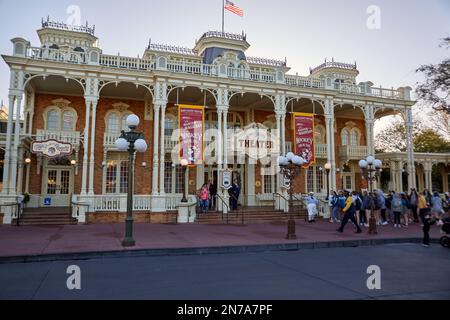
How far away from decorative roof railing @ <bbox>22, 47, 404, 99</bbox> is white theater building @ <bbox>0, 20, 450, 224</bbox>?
7cm

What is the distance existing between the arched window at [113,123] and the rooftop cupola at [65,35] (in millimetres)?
6821

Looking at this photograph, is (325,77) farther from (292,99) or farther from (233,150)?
(233,150)

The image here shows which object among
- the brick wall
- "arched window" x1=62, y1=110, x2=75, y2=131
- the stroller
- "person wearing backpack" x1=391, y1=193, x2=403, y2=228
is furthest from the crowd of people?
"arched window" x1=62, y1=110, x2=75, y2=131

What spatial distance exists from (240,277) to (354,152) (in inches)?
770

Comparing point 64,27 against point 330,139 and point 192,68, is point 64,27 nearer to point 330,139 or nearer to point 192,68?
point 192,68

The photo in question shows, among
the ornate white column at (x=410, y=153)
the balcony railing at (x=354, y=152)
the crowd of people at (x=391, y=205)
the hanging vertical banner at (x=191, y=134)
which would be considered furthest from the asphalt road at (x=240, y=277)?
the balcony railing at (x=354, y=152)

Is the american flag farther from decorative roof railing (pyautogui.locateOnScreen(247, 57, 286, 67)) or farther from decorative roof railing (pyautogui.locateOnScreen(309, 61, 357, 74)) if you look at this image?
decorative roof railing (pyautogui.locateOnScreen(309, 61, 357, 74))

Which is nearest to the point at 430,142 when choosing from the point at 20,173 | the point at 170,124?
the point at 170,124

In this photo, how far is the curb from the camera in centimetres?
812

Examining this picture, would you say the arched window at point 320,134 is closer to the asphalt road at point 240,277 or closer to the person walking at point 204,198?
the person walking at point 204,198

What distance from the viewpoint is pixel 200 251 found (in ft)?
30.5

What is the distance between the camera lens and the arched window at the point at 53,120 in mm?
19141

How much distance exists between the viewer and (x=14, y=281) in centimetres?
607

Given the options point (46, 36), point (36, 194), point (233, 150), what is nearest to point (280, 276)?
point (233, 150)
